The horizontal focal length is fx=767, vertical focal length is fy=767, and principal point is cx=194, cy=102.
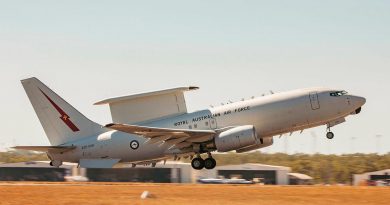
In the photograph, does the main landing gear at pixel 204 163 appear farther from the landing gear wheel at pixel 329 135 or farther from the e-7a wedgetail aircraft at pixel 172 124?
the landing gear wheel at pixel 329 135

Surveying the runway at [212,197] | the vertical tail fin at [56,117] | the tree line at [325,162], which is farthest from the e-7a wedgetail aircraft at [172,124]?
the tree line at [325,162]

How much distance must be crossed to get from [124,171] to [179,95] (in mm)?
53310

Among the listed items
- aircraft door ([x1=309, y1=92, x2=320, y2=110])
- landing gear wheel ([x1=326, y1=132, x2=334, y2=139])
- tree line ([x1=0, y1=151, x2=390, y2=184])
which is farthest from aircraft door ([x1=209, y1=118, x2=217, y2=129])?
tree line ([x1=0, y1=151, x2=390, y2=184])

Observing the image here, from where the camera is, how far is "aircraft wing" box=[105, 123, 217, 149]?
5461 cm

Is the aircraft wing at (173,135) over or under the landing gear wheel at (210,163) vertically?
over

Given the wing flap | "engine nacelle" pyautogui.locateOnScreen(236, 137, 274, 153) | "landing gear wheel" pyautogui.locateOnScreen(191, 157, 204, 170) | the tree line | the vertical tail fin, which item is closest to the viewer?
the wing flap

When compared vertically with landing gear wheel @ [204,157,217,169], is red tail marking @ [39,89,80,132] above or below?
above

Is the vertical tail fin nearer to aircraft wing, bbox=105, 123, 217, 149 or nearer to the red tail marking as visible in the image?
the red tail marking

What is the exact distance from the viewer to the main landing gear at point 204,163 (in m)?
59.7

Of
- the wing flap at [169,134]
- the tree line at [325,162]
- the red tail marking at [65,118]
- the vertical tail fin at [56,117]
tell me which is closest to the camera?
the wing flap at [169,134]

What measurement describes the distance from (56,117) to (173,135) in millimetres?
12191

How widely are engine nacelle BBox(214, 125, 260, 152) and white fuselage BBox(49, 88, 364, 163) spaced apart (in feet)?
3.00

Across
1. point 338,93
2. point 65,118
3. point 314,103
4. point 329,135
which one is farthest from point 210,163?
point 65,118

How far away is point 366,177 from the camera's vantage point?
116 metres
